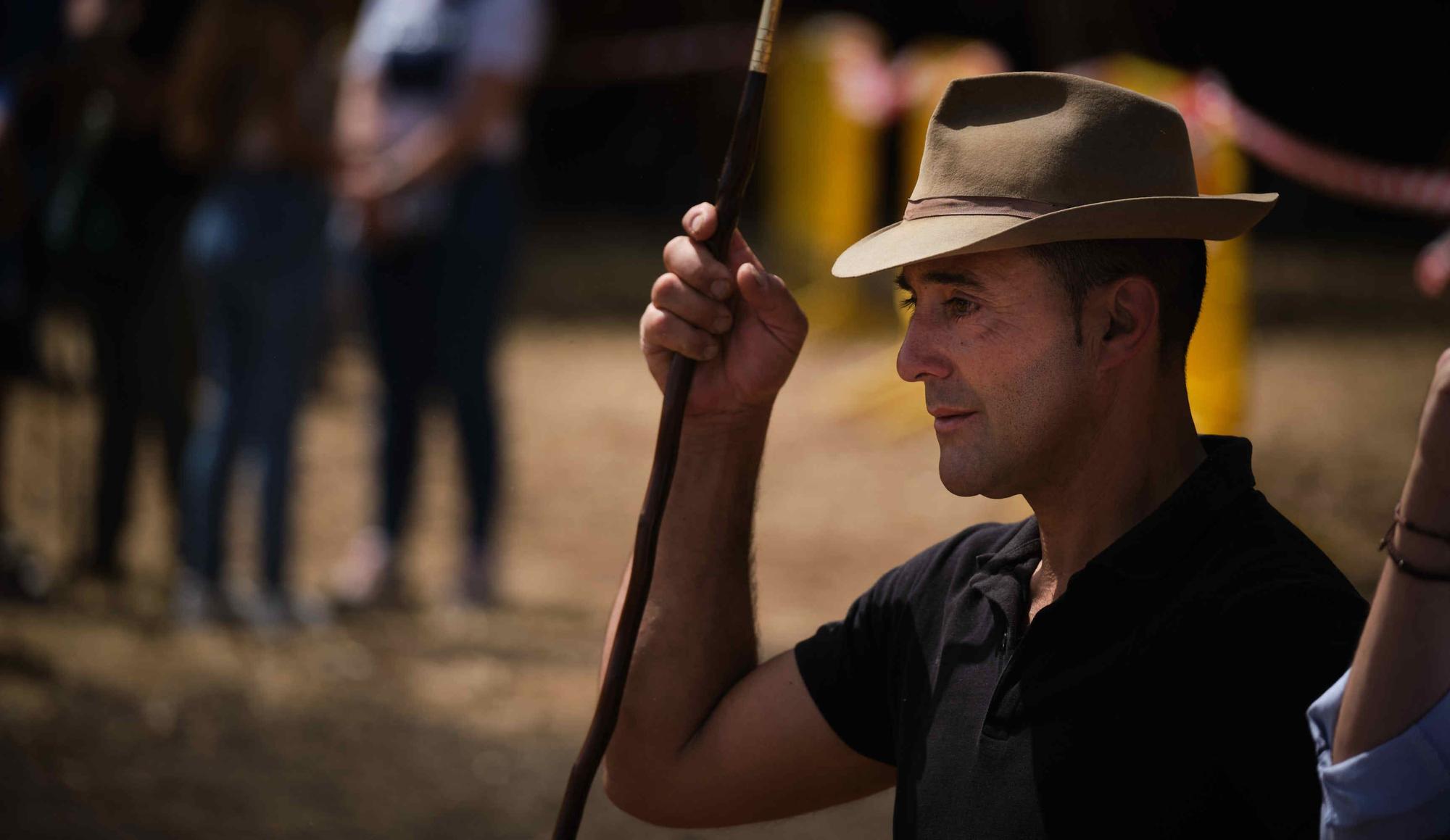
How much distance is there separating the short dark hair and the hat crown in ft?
0.20

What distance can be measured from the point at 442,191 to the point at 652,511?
376cm

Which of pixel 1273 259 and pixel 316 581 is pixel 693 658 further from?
pixel 1273 259

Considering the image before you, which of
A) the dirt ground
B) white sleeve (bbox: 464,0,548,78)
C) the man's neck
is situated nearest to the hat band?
the man's neck

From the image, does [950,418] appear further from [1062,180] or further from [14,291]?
[14,291]

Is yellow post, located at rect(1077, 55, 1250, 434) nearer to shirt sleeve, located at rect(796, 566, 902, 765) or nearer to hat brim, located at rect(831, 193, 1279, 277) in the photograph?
shirt sleeve, located at rect(796, 566, 902, 765)

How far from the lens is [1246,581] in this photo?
1.56m

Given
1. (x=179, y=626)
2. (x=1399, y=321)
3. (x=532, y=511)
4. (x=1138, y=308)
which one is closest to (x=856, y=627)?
(x=1138, y=308)

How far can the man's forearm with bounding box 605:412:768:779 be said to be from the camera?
2016 mm

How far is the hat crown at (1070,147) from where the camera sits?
1689 mm

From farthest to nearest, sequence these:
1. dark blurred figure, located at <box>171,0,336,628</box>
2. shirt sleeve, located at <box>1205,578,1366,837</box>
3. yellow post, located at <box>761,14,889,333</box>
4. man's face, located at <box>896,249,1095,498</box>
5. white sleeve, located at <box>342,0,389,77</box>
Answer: yellow post, located at <box>761,14,889,333</box>, white sleeve, located at <box>342,0,389,77</box>, dark blurred figure, located at <box>171,0,336,628</box>, man's face, located at <box>896,249,1095,498</box>, shirt sleeve, located at <box>1205,578,1366,837</box>

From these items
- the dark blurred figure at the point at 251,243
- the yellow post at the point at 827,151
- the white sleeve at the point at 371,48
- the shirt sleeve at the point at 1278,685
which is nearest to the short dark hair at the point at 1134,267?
the shirt sleeve at the point at 1278,685

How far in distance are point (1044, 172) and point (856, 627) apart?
60 centimetres

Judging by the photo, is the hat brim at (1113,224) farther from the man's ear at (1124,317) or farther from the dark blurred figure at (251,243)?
the dark blurred figure at (251,243)

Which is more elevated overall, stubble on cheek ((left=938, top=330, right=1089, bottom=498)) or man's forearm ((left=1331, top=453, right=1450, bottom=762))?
stubble on cheek ((left=938, top=330, right=1089, bottom=498))
